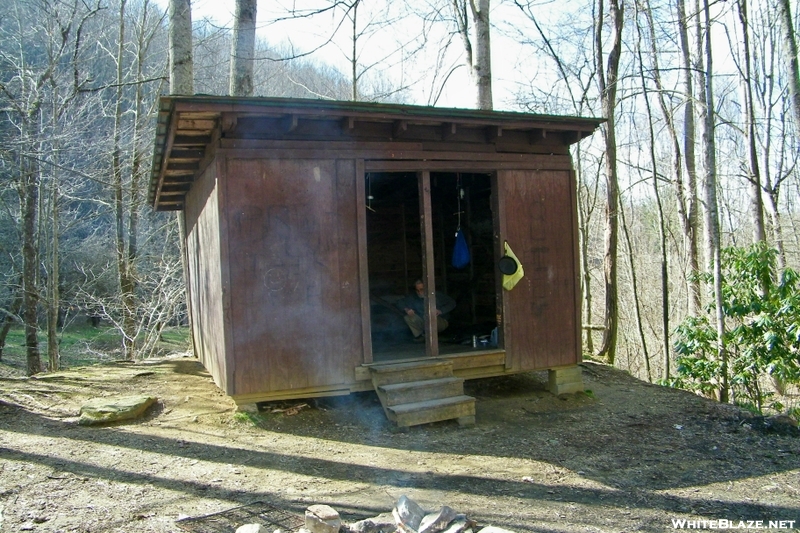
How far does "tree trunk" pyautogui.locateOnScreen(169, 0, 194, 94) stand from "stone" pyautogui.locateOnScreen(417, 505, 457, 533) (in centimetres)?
818

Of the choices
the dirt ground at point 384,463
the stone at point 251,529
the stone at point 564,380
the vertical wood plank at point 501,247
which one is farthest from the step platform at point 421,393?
the stone at point 251,529

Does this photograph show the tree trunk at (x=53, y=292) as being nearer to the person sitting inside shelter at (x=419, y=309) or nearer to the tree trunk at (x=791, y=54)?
the person sitting inside shelter at (x=419, y=309)

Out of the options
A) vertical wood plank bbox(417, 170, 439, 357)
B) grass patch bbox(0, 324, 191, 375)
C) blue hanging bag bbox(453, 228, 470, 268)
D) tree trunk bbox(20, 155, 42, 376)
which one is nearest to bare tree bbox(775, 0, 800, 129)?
blue hanging bag bbox(453, 228, 470, 268)

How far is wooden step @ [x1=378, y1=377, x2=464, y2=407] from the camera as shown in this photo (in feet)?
20.6

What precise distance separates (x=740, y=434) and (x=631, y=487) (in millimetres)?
2308

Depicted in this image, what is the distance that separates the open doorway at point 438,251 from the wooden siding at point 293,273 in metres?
1.88

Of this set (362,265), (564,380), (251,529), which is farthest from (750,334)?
(251,529)

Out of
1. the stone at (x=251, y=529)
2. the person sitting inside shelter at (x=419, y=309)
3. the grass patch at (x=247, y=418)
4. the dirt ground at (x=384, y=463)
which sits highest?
the person sitting inside shelter at (x=419, y=309)

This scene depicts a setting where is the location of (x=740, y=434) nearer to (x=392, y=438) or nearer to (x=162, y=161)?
(x=392, y=438)

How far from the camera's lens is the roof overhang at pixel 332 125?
18.8 feet

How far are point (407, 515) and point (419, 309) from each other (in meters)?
5.14

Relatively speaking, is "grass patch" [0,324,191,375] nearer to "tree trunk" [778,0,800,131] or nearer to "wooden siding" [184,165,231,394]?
"wooden siding" [184,165,231,394]

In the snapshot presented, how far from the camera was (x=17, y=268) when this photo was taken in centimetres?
1543

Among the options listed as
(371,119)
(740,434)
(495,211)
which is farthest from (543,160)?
(740,434)
